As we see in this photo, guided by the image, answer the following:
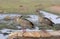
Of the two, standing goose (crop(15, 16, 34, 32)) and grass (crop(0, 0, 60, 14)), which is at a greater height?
grass (crop(0, 0, 60, 14))

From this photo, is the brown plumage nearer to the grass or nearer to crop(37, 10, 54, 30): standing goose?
crop(37, 10, 54, 30): standing goose

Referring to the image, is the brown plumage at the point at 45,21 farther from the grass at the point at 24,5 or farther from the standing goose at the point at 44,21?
the grass at the point at 24,5

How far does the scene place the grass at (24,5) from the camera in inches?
64.5

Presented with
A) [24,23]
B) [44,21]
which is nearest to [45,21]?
[44,21]

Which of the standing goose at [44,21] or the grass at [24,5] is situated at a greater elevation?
the grass at [24,5]

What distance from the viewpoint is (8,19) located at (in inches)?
62.9

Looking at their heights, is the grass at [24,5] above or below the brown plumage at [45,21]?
above

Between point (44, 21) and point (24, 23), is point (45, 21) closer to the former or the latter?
point (44, 21)

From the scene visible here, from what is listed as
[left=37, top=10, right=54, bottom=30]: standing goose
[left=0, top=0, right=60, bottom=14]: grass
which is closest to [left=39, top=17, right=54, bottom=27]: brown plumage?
[left=37, top=10, right=54, bottom=30]: standing goose

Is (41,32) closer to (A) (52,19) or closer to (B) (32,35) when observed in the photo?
(B) (32,35)

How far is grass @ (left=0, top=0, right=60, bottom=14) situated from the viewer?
164cm

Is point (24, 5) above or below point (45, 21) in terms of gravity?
above

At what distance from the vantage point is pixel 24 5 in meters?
1.67

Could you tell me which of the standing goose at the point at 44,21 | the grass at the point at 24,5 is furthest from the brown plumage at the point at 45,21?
the grass at the point at 24,5
